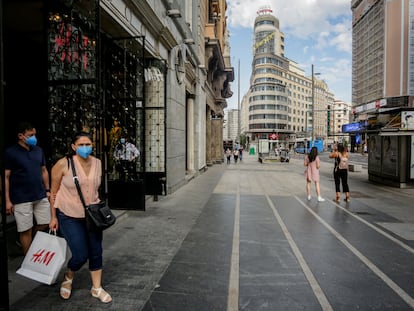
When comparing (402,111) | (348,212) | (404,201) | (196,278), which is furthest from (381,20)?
(196,278)

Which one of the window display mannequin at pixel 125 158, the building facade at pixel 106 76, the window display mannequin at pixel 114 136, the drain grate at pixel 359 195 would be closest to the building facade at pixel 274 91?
the drain grate at pixel 359 195

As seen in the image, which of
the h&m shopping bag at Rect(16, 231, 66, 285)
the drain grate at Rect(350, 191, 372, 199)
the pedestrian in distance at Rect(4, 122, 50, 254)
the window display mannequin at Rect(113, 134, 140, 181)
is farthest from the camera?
the drain grate at Rect(350, 191, 372, 199)

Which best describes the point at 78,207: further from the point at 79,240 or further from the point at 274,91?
the point at 274,91

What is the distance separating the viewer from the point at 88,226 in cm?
336

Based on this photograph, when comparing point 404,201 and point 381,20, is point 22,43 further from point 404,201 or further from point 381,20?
point 381,20

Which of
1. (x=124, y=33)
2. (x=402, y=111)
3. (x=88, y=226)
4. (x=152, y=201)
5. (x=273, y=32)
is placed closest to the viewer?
(x=88, y=226)

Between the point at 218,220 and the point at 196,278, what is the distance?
3214mm

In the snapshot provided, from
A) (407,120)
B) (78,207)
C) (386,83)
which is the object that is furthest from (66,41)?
(386,83)

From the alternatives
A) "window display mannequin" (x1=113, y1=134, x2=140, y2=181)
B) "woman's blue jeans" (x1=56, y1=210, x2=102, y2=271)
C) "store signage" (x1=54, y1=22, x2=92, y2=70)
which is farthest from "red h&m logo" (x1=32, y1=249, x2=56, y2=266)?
"window display mannequin" (x1=113, y1=134, x2=140, y2=181)

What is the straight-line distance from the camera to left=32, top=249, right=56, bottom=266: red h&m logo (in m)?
3.31

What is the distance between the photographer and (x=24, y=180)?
428 cm

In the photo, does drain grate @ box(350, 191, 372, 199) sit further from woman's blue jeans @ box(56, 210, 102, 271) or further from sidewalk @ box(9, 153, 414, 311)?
woman's blue jeans @ box(56, 210, 102, 271)

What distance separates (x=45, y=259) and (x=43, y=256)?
0.04 m

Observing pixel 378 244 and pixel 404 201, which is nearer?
pixel 378 244
